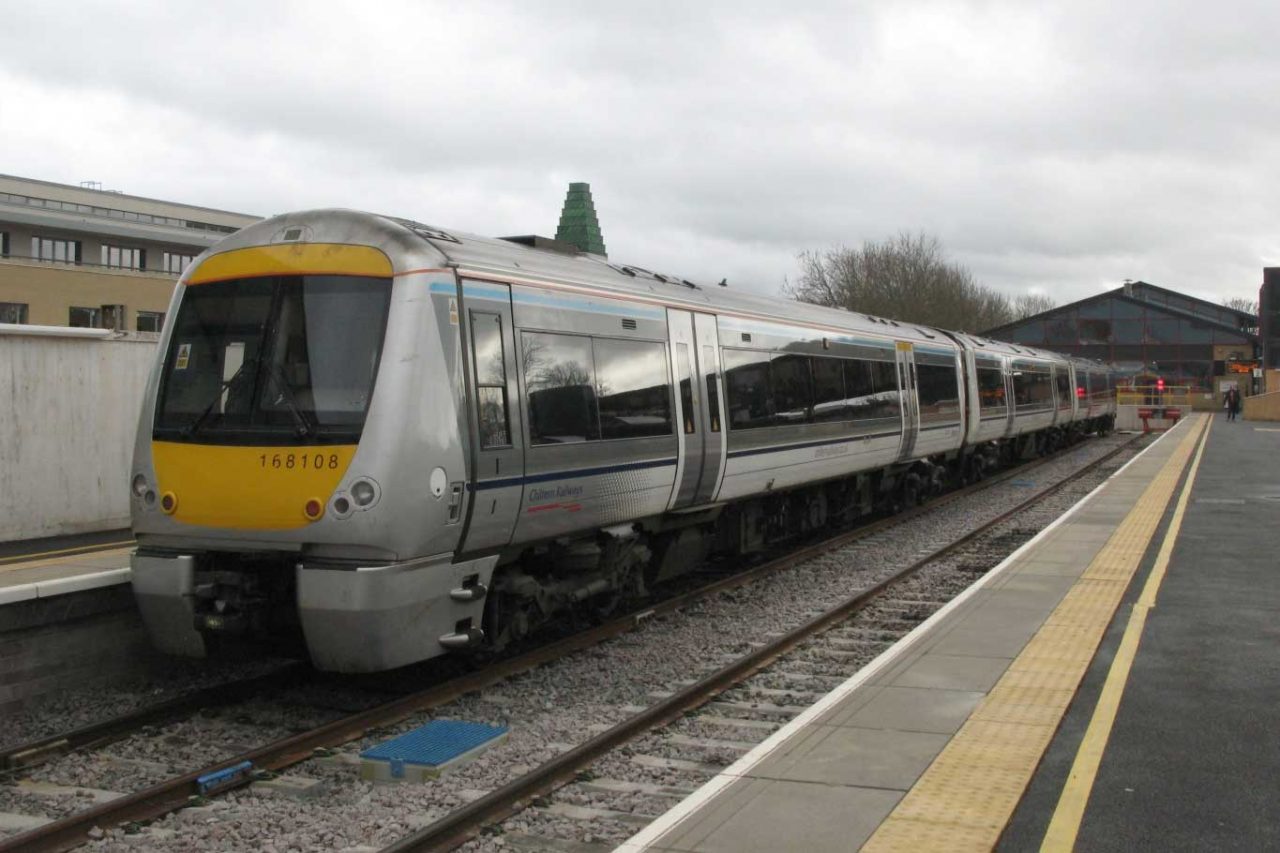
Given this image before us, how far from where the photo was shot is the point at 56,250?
41.4 metres

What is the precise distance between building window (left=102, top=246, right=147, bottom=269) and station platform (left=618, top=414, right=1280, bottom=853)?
40284 millimetres

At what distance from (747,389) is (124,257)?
38.8m

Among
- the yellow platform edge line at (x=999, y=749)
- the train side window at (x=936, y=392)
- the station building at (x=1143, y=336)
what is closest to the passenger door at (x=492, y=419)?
the yellow platform edge line at (x=999, y=749)

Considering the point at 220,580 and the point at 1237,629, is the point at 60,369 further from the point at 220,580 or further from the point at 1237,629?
the point at 1237,629

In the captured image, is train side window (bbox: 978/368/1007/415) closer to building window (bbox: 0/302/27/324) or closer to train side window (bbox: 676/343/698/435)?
train side window (bbox: 676/343/698/435)

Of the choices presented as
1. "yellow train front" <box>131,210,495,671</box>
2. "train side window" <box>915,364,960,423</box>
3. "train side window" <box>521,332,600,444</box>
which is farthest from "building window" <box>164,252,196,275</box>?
"yellow train front" <box>131,210,495,671</box>

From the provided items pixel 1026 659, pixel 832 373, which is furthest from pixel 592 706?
pixel 832 373

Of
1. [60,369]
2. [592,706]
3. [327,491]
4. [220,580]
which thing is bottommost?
[592,706]

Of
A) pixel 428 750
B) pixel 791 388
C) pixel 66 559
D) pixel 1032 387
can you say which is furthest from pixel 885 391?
pixel 1032 387

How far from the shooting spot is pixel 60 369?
13039 millimetres

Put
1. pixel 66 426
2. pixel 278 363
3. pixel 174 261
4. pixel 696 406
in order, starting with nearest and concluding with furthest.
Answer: pixel 278 363, pixel 696 406, pixel 66 426, pixel 174 261

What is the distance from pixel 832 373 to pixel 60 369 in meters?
8.75

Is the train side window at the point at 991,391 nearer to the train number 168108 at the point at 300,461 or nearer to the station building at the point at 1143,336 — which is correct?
the train number 168108 at the point at 300,461

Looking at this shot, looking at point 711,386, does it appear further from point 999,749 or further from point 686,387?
point 999,749
